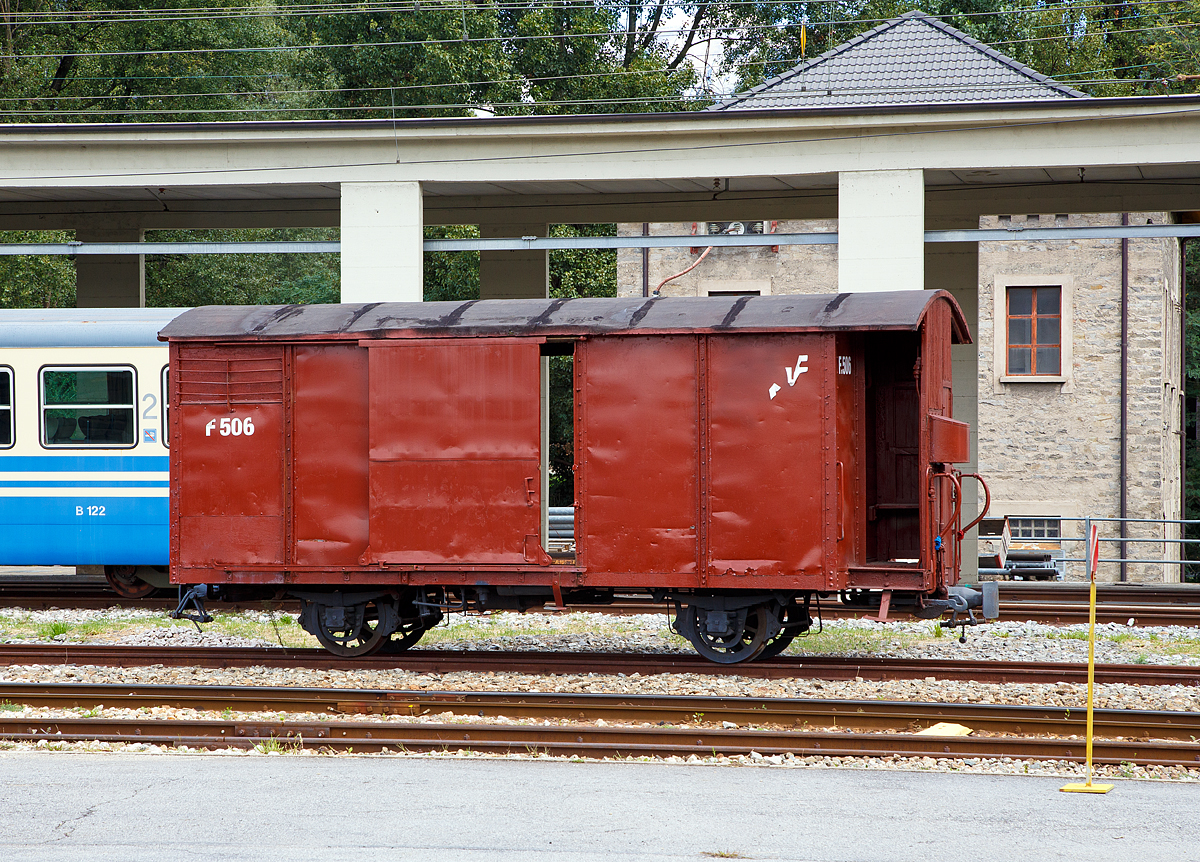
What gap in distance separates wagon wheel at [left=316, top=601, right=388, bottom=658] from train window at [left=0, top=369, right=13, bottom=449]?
210 inches

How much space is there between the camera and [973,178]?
17.4 m

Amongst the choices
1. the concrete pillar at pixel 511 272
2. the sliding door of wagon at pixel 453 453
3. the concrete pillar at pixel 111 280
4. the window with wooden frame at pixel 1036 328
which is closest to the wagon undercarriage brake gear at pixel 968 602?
the sliding door of wagon at pixel 453 453

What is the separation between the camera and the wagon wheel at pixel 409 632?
11570 mm

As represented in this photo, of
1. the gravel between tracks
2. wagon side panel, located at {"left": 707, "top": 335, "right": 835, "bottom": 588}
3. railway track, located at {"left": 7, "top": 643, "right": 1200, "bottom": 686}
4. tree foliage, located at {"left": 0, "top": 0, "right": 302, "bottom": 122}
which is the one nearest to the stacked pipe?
the gravel between tracks

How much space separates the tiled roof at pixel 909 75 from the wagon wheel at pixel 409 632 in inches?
483

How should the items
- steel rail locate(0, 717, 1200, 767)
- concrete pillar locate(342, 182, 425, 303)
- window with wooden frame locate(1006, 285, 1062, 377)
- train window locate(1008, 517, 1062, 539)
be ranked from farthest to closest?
1. window with wooden frame locate(1006, 285, 1062, 377)
2. train window locate(1008, 517, 1062, 539)
3. concrete pillar locate(342, 182, 425, 303)
4. steel rail locate(0, 717, 1200, 767)

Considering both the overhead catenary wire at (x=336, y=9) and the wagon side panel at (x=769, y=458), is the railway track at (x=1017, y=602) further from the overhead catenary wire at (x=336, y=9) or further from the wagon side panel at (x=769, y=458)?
the overhead catenary wire at (x=336, y=9)

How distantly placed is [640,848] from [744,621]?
15.6 feet

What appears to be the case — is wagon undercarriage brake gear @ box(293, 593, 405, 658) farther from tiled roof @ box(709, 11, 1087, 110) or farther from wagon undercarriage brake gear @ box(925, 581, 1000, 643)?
tiled roof @ box(709, 11, 1087, 110)

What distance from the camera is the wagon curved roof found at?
33.4 feet

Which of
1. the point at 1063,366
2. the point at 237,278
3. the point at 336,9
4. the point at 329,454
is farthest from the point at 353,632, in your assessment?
the point at 237,278

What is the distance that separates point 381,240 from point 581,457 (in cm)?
714

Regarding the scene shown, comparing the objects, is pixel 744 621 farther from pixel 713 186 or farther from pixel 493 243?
pixel 713 186

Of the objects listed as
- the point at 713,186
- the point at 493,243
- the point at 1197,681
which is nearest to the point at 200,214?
the point at 493,243
